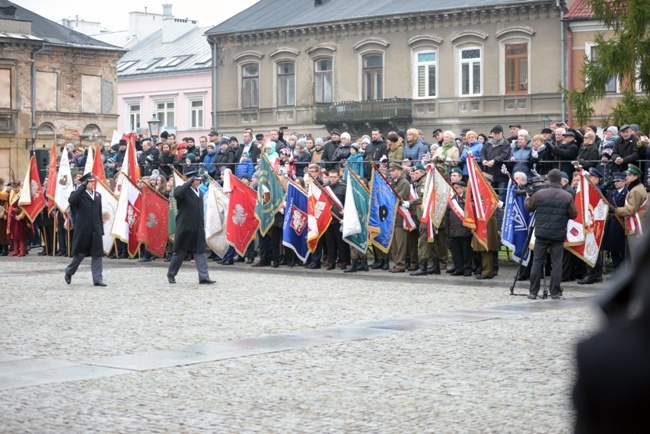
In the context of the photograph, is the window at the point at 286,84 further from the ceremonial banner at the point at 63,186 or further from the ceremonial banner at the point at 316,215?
the ceremonial banner at the point at 316,215

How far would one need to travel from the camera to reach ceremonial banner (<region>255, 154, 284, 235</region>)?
1011 inches

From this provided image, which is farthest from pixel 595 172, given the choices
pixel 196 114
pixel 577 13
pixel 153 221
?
pixel 196 114

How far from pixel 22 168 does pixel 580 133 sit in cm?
4254

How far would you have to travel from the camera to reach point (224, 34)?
56.4 metres

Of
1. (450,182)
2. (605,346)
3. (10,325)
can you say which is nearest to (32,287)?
(10,325)

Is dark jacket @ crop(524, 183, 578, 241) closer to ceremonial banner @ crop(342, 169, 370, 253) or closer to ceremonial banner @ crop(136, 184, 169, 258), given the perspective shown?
ceremonial banner @ crop(342, 169, 370, 253)

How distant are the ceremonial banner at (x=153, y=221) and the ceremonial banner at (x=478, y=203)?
8842mm

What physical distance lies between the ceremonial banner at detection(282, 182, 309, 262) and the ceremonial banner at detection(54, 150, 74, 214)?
737 cm

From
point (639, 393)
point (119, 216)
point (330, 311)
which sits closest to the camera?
point (639, 393)

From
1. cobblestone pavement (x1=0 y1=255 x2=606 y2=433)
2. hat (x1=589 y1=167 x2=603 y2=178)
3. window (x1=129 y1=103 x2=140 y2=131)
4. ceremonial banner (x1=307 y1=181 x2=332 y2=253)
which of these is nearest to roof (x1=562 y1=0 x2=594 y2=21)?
ceremonial banner (x1=307 y1=181 x2=332 y2=253)

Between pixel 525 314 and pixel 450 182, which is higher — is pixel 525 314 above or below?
below

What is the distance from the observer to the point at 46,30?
64.8 meters

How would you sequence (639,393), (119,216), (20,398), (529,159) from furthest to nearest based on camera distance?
(119,216) < (529,159) < (20,398) < (639,393)

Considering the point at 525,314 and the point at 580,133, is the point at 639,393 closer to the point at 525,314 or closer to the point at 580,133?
the point at 525,314
